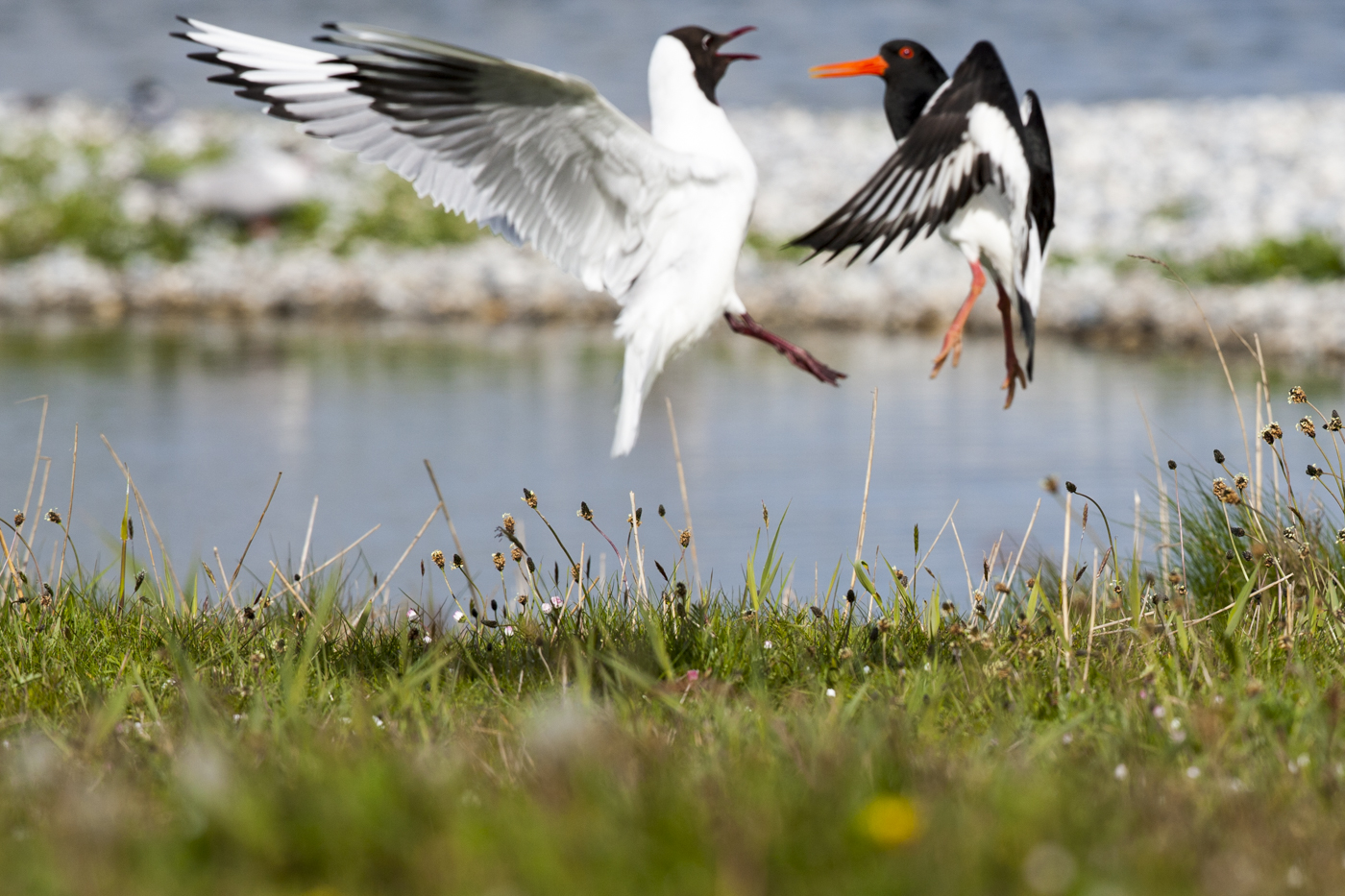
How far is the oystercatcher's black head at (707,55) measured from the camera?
11.7 feet

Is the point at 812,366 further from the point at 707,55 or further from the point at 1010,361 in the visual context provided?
the point at 707,55

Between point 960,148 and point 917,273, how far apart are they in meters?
9.69

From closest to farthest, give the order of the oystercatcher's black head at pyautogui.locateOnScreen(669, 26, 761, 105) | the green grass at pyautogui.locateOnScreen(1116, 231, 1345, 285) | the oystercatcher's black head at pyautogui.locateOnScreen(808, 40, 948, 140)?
the oystercatcher's black head at pyautogui.locateOnScreen(669, 26, 761, 105) < the oystercatcher's black head at pyautogui.locateOnScreen(808, 40, 948, 140) < the green grass at pyautogui.locateOnScreen(1116, 231, 1345, 285)

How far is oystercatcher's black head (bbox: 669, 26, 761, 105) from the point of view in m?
3.56

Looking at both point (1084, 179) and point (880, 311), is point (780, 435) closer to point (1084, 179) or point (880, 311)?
point (880, 311)

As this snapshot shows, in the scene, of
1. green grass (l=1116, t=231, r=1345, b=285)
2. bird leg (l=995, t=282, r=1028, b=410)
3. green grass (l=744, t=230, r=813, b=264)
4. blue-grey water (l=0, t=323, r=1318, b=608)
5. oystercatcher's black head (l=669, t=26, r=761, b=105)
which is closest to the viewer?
bird leg (l=995, t=282, r=1028, b=410)

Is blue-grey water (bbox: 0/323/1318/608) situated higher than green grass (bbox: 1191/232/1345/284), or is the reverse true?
green grass (bbox: 1191/232/1345/284)

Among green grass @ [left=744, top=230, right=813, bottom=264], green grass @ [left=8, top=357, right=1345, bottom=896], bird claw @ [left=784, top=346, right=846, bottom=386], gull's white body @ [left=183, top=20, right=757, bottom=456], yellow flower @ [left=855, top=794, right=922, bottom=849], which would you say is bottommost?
green grass @ [left=8, top=357, right=1345, bottom=896]

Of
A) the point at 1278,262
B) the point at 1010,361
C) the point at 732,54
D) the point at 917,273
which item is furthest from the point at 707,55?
the point at 1278,262

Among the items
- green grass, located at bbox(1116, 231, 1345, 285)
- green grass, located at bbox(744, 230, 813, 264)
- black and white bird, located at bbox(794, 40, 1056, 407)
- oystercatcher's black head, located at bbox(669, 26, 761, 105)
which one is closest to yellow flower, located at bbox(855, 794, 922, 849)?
black and white bird, located at bbox(794, 40, 1056, 407)

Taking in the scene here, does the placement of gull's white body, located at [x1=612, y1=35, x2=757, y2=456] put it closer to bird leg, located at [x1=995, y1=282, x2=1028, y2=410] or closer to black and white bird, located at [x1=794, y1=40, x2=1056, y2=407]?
black and white bird, located at [x1=794, y1=40, x2=1056, y2=407]

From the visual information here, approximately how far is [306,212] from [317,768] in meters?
15.1

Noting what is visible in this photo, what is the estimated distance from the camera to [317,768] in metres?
1.78

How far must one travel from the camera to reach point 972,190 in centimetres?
337
